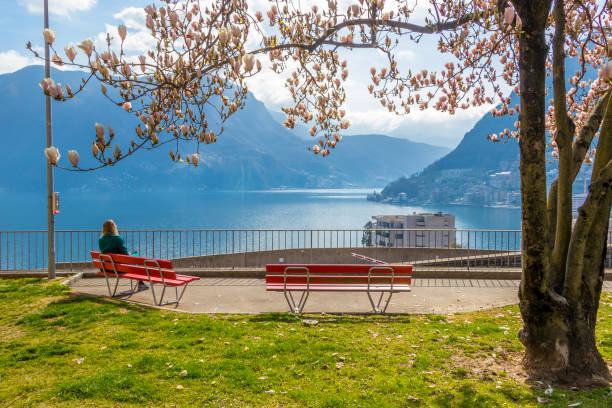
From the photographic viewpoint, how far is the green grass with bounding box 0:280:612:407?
13.6 ft

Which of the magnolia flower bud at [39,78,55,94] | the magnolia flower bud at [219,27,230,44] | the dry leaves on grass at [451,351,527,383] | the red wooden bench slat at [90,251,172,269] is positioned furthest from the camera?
the red wooden bench slat at [90,251,172,269]

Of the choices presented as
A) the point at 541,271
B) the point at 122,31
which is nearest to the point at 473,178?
the point at 541,271

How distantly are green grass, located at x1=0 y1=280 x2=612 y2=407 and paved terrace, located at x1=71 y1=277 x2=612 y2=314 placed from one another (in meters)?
0.77

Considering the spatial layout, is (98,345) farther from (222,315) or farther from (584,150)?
(584,150)

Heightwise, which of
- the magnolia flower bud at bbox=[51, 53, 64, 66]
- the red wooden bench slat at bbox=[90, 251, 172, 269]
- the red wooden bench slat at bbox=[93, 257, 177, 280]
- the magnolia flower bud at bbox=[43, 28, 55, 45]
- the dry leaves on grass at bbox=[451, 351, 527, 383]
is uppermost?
the magnolia flower bud at bbox=[43, 28, 55, 45]

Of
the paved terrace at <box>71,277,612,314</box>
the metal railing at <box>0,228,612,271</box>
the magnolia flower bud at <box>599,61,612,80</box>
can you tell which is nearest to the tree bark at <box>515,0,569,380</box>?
the magnolia flower bud at <box>599,61,612,80</box>

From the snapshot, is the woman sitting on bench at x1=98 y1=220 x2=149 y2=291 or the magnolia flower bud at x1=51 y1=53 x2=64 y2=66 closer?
the magnolia flower bud at x1=51 y1=53 x2=64 y2=66

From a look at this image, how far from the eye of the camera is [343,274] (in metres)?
7.64

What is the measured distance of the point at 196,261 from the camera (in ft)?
52.1

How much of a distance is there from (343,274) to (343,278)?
0.58 ft

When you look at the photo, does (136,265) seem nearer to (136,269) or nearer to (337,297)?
(136,269)

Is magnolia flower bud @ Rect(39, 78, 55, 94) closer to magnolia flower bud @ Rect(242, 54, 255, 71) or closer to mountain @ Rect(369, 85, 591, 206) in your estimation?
magnolia flower bud @ Rect(242, 54, 255, 71)

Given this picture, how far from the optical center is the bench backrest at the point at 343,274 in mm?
7488

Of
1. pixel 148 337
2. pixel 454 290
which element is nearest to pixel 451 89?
pixel 454 290
